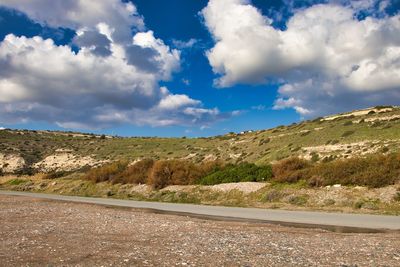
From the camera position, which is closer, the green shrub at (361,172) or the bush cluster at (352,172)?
the green shrub at (361,172)

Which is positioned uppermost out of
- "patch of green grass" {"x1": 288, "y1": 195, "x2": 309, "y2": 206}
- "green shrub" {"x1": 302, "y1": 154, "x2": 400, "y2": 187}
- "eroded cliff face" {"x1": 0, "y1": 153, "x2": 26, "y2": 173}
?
"eroded cliff face" {"x1": 0, "y1": 153, "x2": 26, "y2": 173}

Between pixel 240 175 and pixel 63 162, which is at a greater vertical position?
pixel 63 162

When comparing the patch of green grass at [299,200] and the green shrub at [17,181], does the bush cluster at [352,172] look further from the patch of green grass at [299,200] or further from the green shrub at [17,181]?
the green shrub at [17,181]

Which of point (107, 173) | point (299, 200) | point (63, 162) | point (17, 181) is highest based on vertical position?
point (63, 162)

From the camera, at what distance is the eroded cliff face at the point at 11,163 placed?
283 feet

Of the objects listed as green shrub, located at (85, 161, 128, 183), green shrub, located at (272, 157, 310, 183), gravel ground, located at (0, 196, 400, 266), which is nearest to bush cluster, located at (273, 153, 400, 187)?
green shrub, located at (272, 157, 310, 183)

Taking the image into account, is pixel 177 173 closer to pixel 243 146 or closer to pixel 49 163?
pixel 243 146

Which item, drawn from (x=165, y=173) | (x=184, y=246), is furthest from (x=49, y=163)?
(x=184, y=246)

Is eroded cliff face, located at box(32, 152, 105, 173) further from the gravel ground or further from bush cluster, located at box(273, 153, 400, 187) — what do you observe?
the gravel ground

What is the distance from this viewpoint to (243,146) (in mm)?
71938

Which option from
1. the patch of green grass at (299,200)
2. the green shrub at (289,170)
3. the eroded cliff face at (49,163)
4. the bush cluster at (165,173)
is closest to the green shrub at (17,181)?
the eroded cliff face at (49,163)

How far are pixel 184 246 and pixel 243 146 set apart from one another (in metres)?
60.3

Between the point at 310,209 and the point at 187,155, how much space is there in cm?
4934

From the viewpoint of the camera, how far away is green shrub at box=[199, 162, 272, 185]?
3697 centimetres
